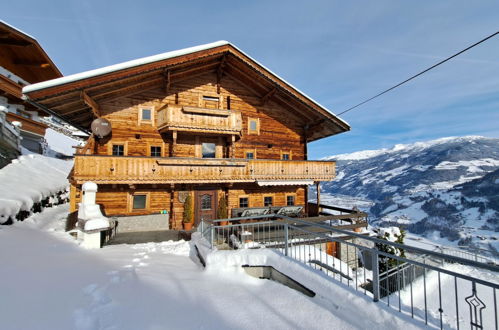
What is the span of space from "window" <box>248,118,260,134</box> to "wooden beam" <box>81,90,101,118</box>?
1062cm

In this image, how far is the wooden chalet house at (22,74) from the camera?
22.1m

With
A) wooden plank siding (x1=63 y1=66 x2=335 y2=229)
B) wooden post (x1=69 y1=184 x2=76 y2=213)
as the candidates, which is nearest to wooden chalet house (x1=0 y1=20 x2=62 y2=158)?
wooden post (x1=69 y1=184 x2=76 y2=213)

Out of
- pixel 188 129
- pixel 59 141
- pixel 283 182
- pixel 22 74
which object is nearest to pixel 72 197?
pixel 188 129

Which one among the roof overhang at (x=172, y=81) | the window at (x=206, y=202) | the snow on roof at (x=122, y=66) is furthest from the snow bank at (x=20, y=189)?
the window at (x=206, y=202)

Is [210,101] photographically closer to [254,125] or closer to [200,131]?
[200,131]

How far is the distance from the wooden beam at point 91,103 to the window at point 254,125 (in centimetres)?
1062

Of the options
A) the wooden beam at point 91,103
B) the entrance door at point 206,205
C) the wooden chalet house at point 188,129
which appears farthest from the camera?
the entrance door at point 206,205

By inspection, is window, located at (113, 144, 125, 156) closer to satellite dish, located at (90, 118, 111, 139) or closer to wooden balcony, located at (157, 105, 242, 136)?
satellite dish, located at (90, 118, 111, 139)

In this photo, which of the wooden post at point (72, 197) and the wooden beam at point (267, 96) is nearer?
the wooden post at point (72, 197)

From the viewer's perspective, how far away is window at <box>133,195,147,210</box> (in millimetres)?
15016

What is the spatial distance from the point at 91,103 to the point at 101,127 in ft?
4.76

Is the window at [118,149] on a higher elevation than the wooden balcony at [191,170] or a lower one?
higher

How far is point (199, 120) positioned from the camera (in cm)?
1568

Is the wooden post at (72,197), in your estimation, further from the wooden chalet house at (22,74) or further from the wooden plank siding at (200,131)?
the wooden chalet house at (22,74)
